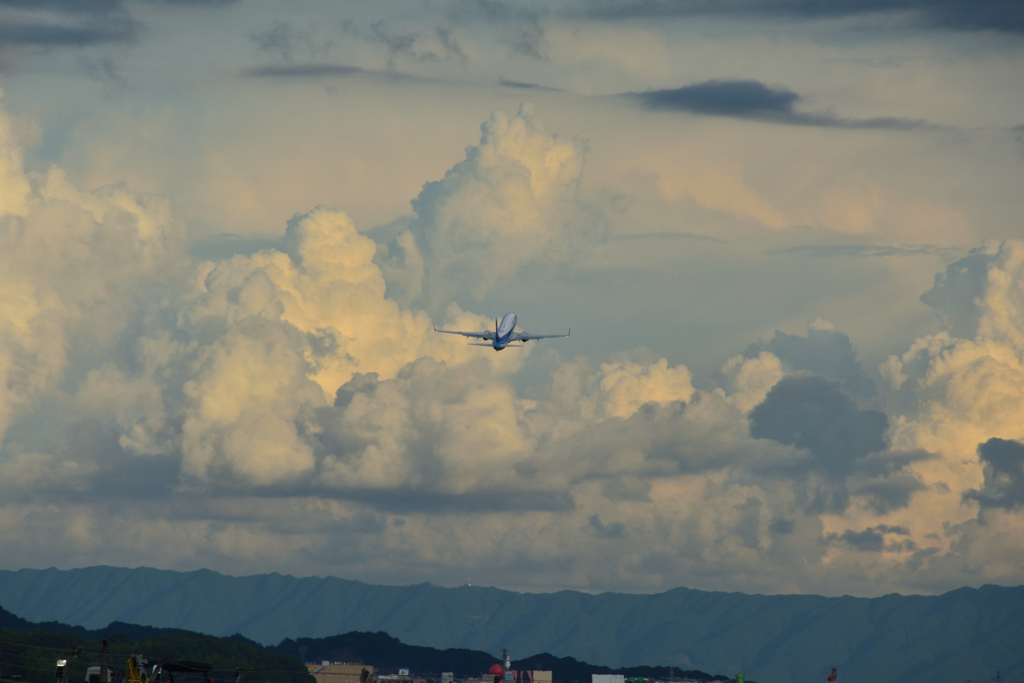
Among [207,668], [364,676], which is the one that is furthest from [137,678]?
[364,676]

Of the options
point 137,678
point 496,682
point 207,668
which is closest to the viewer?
point 496,682

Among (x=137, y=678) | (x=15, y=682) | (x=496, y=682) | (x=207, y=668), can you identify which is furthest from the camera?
(x=15, y=682)

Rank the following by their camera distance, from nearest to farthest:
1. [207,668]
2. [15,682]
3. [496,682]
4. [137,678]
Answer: [496,682], [207,668], [137,678], [15,682]

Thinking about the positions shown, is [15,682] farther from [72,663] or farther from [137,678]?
[72,663]

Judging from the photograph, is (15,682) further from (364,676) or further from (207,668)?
(364,676)

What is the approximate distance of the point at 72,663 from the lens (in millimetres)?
91812

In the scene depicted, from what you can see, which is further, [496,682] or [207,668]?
[207,668]

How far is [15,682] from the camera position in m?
138

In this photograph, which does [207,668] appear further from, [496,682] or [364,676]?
[496,682]

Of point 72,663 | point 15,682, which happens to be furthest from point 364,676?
point 15,682

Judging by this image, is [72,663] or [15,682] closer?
[72,663]

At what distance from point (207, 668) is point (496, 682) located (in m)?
21.9

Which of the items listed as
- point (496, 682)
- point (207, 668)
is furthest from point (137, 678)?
point (496, 682)

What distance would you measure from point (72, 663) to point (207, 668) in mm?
9224
